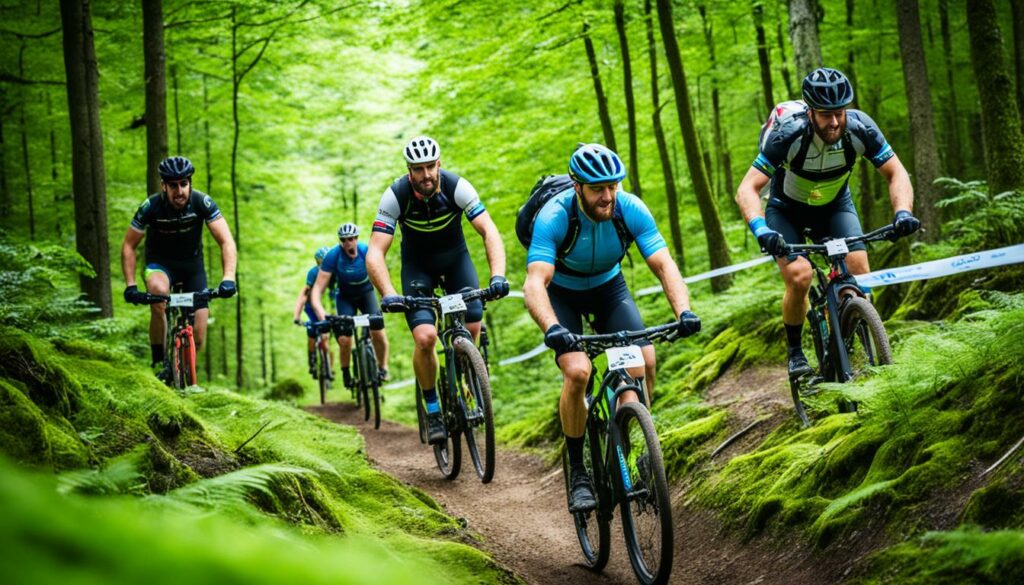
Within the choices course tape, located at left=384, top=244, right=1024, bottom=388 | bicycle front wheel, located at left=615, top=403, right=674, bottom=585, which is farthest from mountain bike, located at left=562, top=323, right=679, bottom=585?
course tape, located at left=384, top=244, right=1024, bottom=388

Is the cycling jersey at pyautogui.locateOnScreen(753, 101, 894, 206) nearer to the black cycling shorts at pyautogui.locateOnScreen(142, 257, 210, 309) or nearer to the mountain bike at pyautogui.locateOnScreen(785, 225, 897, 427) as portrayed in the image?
the mountain bike at pyautogui.locateOnScreen(785, 225, 897, 427)

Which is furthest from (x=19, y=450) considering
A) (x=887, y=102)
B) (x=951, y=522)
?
(x=887, y=102)

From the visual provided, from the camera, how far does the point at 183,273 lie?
952 centimetres

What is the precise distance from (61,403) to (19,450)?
2.91 ft

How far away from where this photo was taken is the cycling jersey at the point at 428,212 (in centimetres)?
800

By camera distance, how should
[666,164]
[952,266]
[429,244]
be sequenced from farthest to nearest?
[666,164] < [429,244] < [952,266]

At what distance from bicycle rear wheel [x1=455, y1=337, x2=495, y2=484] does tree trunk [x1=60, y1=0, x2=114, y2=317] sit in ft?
21.1

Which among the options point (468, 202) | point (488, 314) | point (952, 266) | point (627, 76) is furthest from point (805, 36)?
point (488, 314)

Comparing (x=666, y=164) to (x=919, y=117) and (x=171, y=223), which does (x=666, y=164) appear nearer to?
(x=919, y=117)

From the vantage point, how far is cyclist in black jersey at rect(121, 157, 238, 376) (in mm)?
8883

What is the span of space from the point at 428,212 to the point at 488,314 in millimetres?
14717

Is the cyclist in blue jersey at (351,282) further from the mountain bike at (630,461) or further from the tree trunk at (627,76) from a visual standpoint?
the mountain bike at (630,461)

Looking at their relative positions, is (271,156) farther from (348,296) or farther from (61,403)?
(61,403)

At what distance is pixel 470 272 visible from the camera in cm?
859
